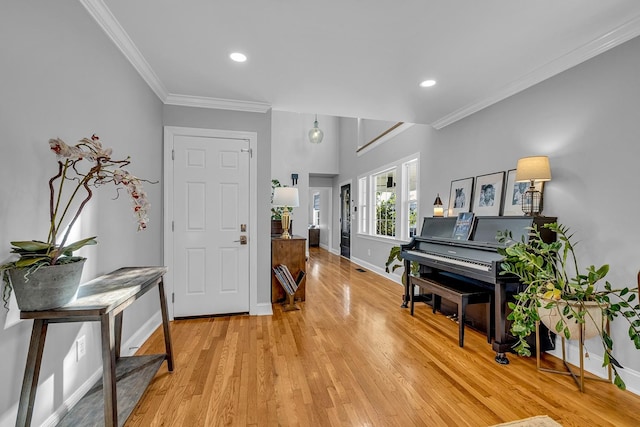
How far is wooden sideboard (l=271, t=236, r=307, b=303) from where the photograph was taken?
12.4ft

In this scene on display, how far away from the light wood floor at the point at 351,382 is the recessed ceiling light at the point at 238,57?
7.92 ft

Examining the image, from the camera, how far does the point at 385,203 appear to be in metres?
5.69

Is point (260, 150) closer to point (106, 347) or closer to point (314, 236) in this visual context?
point (106, 347)

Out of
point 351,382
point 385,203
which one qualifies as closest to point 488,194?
point 351,382

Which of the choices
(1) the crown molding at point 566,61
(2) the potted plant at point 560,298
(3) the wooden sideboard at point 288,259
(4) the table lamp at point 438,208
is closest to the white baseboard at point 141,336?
(3) the wooden sideboard at point 288,259

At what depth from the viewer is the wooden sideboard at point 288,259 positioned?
12.4ft

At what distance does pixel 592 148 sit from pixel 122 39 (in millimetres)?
3537

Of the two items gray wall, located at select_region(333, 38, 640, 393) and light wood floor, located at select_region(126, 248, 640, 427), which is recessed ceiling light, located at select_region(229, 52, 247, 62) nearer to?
light wood floor, located at select_region(126, 248, 640, 427)

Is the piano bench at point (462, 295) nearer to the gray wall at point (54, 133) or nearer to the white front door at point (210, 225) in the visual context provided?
the white front door at point (210, 225)

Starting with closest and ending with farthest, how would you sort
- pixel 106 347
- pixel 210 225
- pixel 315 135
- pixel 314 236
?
pixel 106 347 < pixel 210 225 < pixel 315 135 < pixel 314 236

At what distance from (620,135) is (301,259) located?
3217mm

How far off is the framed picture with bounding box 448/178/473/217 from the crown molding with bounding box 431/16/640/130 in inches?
31.8

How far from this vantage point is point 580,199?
7.43 feet

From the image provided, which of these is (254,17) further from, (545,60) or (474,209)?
(474,209)
